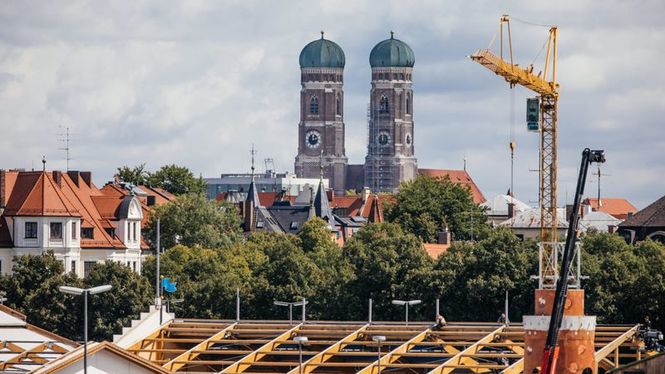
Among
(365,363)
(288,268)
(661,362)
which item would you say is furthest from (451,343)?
(288,268)

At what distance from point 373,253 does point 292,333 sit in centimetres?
5430

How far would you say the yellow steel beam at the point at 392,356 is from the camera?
105 m

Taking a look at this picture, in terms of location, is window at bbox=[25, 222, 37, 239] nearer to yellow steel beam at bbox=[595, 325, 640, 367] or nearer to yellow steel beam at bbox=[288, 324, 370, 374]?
yellow steel beam at bbox=[288, 324, 370, 374]

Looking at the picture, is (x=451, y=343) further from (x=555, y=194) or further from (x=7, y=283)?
(x=7, y=283)

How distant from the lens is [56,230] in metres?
190

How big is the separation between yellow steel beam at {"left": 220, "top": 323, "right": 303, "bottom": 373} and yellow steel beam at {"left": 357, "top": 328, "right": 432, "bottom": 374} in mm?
5174

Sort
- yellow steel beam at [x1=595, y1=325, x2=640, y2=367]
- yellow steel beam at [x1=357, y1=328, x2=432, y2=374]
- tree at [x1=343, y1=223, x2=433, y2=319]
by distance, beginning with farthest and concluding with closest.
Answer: tree at [x1=343, y1=223, x2=433, y2=319], yellow steel beam at [x1=357, y1=328, x2=432, y2=374], yellow steel beam at [x1=595, y1=325, x2=640, y2=367]

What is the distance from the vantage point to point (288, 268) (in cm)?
17250

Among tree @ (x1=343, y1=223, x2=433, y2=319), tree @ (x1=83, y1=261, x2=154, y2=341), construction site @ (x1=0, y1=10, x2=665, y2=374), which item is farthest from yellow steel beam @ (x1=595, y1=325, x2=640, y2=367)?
tree @ (x1=83, y1=261, x2=154, y2=341)

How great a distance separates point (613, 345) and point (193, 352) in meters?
18.4

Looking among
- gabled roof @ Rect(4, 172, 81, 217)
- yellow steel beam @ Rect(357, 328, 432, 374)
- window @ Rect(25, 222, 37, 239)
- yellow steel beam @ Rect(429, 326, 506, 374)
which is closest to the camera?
yellow steel beam @ Rect(429, 326, 506, 374)

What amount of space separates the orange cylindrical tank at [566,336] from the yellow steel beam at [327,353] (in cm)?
1446

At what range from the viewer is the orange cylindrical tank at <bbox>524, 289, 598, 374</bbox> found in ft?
306

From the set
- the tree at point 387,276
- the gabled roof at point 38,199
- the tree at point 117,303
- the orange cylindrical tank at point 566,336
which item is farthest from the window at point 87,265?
the orange cylindrical tank at point 566,336
